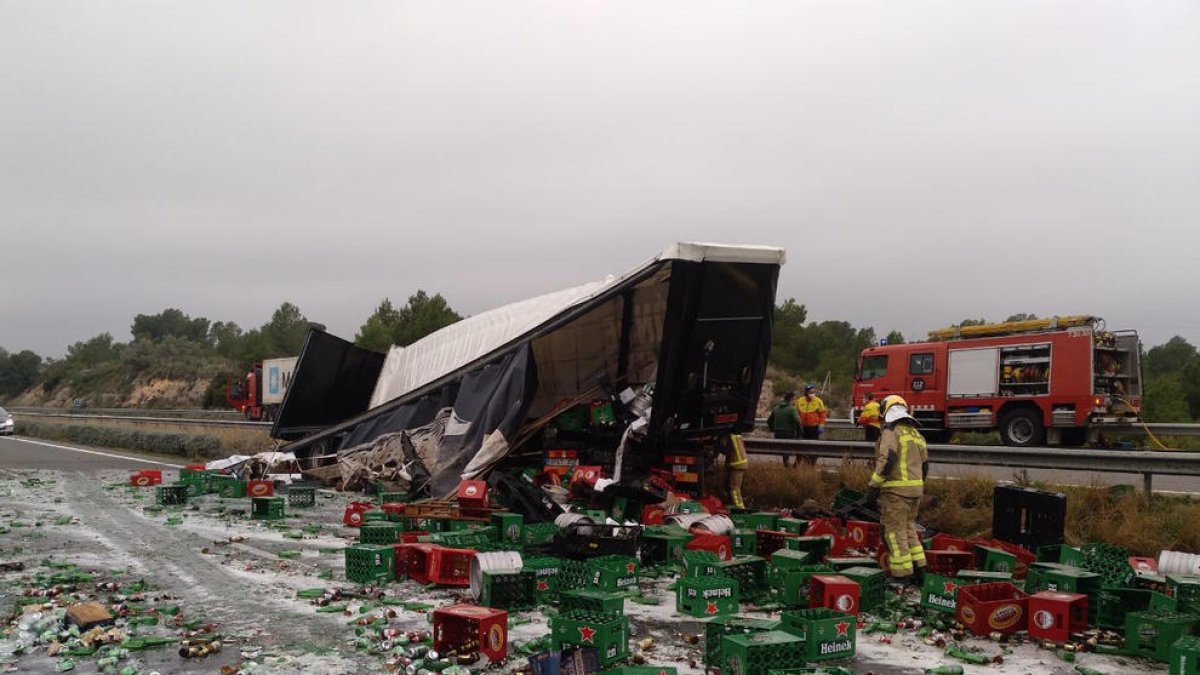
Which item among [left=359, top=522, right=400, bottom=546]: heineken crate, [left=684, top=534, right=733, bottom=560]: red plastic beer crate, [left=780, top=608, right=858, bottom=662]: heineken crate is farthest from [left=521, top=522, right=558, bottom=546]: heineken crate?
[left=780, top=608, right=858, bottom=662]: heineken crate

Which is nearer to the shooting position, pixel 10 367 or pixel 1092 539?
pixel 1092 539

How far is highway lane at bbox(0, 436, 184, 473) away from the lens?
19917mm

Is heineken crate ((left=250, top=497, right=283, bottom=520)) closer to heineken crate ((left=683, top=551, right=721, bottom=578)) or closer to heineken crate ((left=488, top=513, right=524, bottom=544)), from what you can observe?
heineken crate ((left=488, top=513, right=524, bottom=544))

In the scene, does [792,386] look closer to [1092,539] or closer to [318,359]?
[318,359]

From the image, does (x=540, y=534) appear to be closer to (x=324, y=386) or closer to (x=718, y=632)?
(x=718, y=632)

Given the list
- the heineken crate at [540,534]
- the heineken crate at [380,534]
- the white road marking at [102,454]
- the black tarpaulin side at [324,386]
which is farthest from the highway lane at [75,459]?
the heineken crate at [540,534]

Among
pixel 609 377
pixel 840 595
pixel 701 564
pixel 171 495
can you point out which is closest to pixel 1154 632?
pixel 840 595

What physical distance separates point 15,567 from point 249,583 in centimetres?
242

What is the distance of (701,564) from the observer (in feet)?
23.6

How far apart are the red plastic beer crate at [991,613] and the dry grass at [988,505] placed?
12.1 feet

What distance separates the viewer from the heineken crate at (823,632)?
5258 mm

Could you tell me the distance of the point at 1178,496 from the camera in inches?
413

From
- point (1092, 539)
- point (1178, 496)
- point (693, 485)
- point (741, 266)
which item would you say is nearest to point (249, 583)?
point (693, 485)

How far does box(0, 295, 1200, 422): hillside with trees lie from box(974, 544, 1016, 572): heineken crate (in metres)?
22.8
